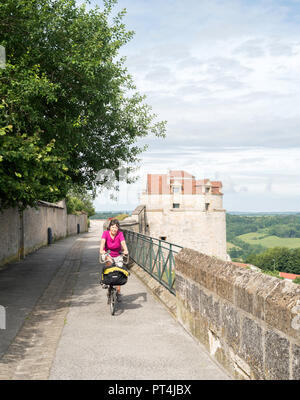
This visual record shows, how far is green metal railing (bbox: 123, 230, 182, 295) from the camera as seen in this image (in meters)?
8.22

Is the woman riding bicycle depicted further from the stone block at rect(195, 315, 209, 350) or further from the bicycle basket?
the stone block at rect(195, 315, 209, 350)

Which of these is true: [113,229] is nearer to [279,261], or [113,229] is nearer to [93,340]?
[93,340]

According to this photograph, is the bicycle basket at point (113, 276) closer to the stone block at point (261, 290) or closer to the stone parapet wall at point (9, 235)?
the stone block at point (261, 290)

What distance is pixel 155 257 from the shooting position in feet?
33.1

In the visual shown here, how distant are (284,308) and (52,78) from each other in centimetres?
872

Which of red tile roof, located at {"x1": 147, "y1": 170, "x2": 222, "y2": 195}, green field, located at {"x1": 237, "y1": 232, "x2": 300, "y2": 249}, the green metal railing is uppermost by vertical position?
red tile roof, located at {"x1": 147, "y1": 170, "x2": 222, "y2": 195}

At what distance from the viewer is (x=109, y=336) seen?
19.9 feet

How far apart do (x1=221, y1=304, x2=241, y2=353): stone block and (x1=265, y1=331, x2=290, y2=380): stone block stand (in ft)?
2.11

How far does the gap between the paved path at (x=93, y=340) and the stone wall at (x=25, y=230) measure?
8.45 feet

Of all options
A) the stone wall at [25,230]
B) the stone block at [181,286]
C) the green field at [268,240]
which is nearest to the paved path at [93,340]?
the stone block at [181,286]

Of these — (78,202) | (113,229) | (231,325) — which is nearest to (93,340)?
(231,325)

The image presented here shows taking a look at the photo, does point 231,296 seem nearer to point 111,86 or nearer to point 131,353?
point 131,353

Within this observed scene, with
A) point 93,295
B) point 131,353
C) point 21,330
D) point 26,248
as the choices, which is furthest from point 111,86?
point 26,248

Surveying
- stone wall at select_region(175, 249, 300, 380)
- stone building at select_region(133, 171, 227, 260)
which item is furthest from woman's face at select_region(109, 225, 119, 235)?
stone building at select_region(133, 171, 227, 260)
